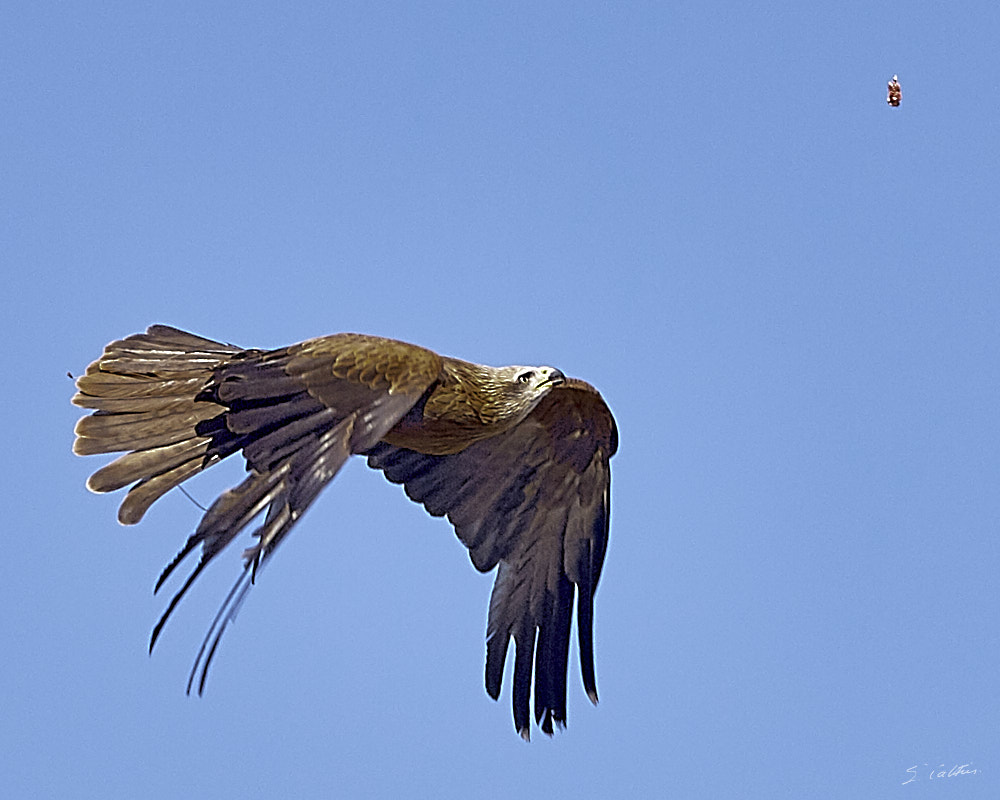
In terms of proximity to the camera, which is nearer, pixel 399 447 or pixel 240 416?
pixel 240 416

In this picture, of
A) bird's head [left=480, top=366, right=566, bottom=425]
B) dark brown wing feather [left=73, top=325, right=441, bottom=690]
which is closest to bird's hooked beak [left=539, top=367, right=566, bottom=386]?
bird's head [left=480, top=366, right=566, bottom=425]

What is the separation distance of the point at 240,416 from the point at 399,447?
1.51m

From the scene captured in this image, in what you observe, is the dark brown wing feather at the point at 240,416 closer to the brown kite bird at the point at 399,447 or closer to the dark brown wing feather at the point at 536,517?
the brown kite bird at the point at 399,447

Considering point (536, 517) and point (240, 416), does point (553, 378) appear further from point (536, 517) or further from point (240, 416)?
point (240, 416)

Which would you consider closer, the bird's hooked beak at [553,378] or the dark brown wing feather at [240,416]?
the dark brown wing feather at [240,416]

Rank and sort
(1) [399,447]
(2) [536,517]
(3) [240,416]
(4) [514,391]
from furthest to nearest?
(2) [536,517] < (1) [399,447] < (4) [514,391] < (3) [240,416]

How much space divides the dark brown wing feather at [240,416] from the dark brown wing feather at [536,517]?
4.02ft

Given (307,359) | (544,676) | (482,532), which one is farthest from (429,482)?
(307,359)

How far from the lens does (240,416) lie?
22.0 ft

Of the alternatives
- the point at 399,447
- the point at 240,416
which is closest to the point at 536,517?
the point at 399,447

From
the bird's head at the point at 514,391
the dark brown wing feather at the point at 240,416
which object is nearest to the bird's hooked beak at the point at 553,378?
the bird's head at the point at 514,391

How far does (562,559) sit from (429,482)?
81cm

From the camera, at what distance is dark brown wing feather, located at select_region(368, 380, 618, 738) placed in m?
8.16

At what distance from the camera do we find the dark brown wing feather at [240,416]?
5.93 metres
